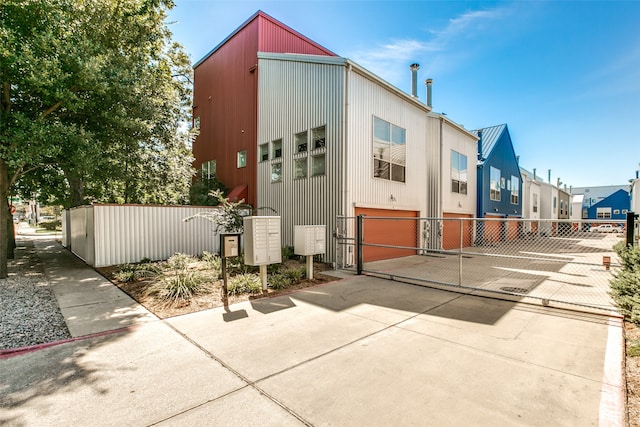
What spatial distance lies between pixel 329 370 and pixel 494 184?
2227 cm

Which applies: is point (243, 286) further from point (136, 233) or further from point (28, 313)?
point (136, 233)

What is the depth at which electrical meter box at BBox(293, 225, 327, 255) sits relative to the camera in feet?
25.7

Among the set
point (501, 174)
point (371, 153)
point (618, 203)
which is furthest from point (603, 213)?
point (371, 153)

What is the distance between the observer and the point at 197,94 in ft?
64.7

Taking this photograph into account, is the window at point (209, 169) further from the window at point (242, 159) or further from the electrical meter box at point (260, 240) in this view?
the electrical meter box at point (260, 240)

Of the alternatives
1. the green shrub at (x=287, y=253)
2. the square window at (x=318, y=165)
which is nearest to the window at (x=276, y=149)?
the square window at (x=318, y=165)

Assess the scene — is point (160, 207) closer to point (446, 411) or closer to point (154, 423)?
point (154, 423)

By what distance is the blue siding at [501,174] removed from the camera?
19.7m

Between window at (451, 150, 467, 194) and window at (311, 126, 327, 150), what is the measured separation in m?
9.41

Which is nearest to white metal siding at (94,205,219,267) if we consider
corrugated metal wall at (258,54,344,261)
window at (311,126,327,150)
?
corrugated metal wall at (258,54,344,261)

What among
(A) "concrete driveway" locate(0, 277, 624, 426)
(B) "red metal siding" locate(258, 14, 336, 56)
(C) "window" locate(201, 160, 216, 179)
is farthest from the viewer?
(C) "window" locate(201, 160, 216, 179)

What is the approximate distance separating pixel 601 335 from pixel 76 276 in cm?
1204

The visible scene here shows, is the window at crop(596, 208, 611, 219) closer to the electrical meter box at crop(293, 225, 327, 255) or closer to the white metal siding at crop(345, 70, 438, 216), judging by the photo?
the white metal siding at crop(345, 70, 438, 216)

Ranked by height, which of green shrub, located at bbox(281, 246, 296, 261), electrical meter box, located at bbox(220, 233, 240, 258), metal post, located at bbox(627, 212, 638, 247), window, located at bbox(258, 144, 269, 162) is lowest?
green shrub, located at bbox(281, 246, 296, 261)
